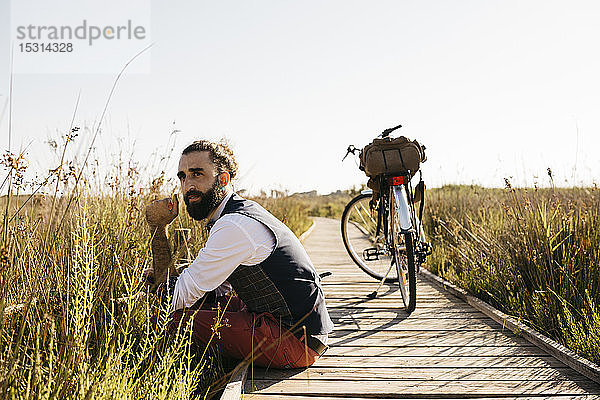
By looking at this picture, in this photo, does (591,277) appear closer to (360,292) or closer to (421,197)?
(421,197)

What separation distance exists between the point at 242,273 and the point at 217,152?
0.66 metres

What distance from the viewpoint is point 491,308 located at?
3.94 metres

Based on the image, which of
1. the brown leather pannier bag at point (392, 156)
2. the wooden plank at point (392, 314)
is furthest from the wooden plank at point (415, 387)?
the brown leather pannier bag at point (392, 156)

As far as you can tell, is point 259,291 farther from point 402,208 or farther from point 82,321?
point 402,208

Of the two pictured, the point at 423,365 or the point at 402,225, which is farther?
the point at 402,225

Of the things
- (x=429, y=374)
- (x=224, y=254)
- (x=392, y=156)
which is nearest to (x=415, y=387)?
(x=429, y=374)

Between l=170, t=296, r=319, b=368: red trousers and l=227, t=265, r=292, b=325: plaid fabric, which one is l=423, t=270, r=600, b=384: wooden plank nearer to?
l=170, t=296, r=319, b=368: red trousers

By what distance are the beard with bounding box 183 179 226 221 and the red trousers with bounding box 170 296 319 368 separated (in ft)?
1.63

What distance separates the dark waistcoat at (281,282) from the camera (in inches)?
105

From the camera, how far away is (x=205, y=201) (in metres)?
2.88

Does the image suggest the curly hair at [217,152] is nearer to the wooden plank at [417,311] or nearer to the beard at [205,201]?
the beard at [205,201]

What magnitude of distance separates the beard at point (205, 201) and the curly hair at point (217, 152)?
0.10m

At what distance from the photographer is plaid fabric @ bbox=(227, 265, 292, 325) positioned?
2.68 meters

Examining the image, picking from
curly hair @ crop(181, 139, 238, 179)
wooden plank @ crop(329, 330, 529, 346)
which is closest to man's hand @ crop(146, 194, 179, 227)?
curly hair @ crop(181, 139, 238, 179)
